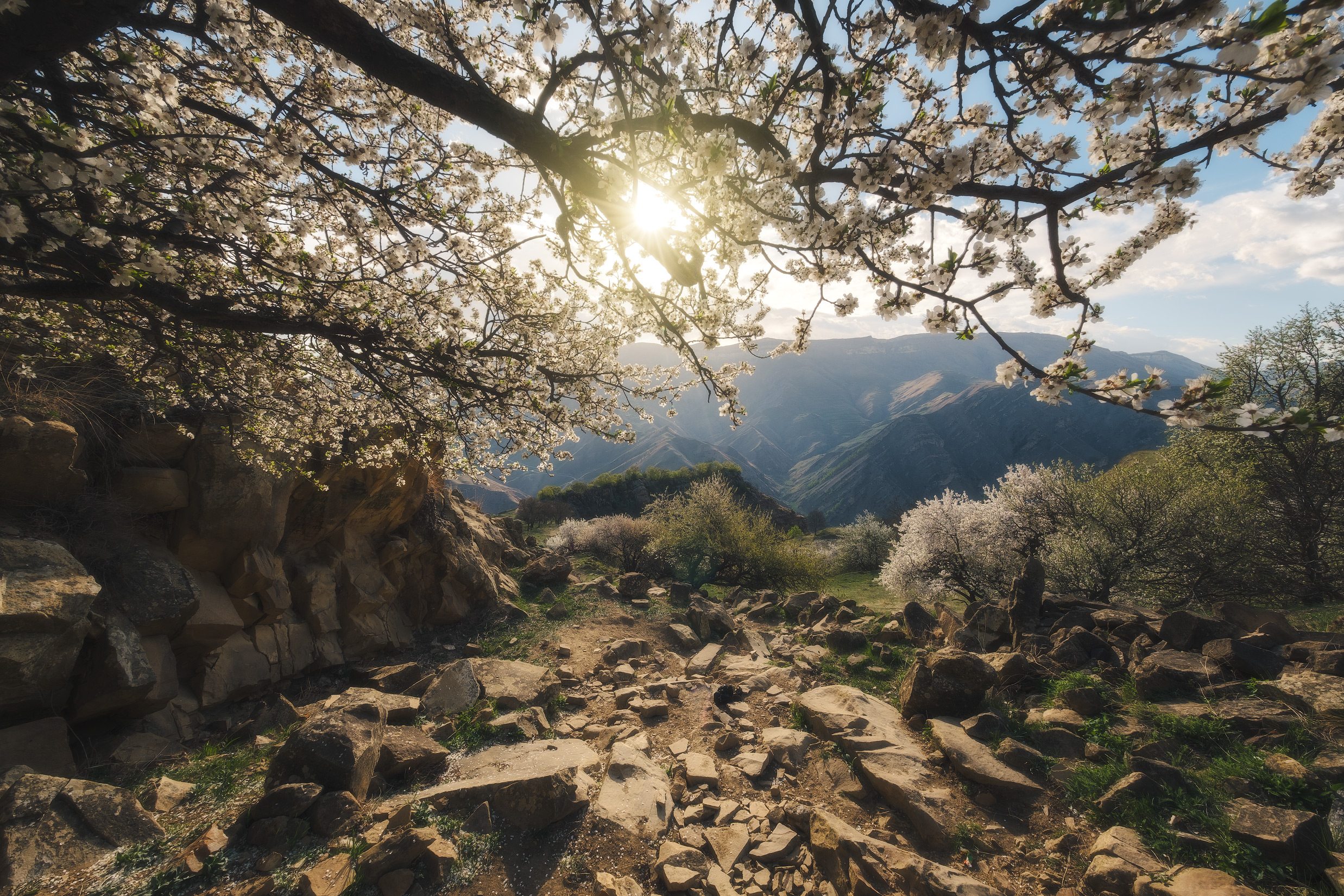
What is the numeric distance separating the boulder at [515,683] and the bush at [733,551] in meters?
14.5

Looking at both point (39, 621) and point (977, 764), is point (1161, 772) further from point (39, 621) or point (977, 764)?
point (39, 621)

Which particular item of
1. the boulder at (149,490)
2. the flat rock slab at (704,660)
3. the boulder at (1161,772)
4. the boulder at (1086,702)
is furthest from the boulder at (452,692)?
the boulder at (1086,702)

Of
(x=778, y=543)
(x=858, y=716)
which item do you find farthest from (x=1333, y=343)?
(x=858, y=716)

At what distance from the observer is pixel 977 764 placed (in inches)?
218

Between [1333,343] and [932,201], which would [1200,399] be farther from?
[1333,343]

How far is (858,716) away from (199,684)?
1060cm

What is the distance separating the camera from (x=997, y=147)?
389 cm

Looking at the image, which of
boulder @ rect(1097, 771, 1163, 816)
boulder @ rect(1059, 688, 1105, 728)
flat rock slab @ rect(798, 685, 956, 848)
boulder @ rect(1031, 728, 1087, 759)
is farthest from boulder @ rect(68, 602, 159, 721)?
boulder @ rect(1059, 688, 1105, 728)

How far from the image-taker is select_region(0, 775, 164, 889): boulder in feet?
11.8

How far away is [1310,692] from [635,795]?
824 cm

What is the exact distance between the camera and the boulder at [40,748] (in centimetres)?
514

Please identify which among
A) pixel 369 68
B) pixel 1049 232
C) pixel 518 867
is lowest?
pixel 518 867

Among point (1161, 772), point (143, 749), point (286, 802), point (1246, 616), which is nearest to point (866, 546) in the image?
point (1246, 616)

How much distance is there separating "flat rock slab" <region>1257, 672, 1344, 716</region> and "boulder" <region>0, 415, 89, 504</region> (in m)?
16.6
